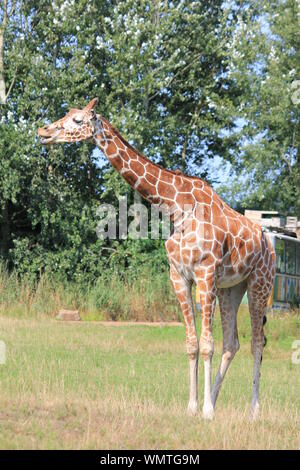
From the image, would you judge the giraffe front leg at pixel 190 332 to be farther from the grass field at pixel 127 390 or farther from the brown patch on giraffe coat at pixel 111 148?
the brown patch on giraffe coat at pixel 111 148

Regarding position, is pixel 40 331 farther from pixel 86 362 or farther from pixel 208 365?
pixel 208 365

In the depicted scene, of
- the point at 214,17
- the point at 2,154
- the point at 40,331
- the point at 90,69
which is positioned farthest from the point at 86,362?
the point at 214,17

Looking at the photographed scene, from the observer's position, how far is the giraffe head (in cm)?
777

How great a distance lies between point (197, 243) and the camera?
7.48 m

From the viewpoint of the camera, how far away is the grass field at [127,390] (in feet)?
20.3

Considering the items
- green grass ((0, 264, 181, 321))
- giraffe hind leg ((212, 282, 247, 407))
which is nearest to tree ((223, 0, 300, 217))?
green grass ((0, 264, 181, 321))

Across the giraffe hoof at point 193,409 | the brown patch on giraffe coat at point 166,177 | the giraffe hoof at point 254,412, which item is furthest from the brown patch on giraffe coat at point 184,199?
the giraffe hoof at point 254,412

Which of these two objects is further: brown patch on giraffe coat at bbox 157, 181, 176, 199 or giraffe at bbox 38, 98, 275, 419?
brown patch on giraffe coat at bbox 157, 181, 176, 199

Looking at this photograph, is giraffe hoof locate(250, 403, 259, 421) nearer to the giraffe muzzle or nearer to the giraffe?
the giraffe

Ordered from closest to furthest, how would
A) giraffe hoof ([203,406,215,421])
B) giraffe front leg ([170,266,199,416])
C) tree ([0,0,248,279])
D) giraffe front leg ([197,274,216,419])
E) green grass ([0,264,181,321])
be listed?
giraffe hoof ([203,406,215,421]) < giraffe front leg ([197,274,216,419]) < giraffe front leg ([170,266,199,416]) < green grass ([0,264,181,321]) < tree ([0,0,248,279])

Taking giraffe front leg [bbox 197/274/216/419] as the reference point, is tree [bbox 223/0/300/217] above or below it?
above

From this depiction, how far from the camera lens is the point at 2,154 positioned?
20156 mm

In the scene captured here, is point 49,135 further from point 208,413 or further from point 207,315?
point 208,413

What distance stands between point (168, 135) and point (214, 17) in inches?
159
